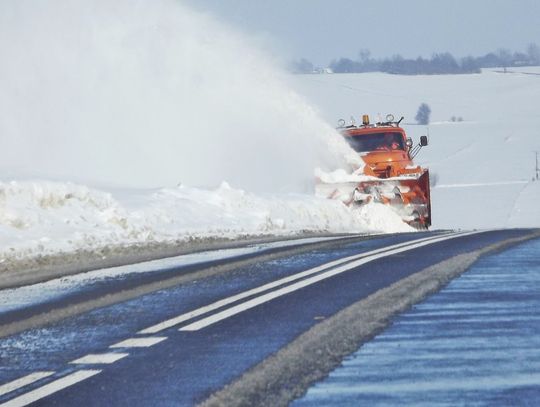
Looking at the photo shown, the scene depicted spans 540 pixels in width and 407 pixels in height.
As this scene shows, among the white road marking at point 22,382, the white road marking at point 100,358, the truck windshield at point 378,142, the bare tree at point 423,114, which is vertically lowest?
the white road marking at point 22,382

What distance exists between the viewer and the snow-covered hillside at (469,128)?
57.0 meters

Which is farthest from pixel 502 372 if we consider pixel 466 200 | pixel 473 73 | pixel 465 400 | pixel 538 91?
pixel 473 73

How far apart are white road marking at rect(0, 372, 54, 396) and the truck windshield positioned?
20.9 m

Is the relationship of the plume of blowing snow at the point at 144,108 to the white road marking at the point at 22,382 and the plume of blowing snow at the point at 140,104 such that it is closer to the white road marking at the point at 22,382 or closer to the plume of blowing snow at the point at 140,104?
the plume of blowing snow at the point at 140,104

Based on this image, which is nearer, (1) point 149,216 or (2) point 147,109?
(1) point 149,216

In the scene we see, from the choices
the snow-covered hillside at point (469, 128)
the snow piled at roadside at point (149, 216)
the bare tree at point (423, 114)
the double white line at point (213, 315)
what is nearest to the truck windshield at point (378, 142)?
the snow piled at roadside at point (149, 216)

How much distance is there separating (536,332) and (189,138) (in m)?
26.9

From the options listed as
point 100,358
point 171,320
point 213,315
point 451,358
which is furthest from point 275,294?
point 451,358

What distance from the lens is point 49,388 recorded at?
5.06 m

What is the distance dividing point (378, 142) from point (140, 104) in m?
8.58

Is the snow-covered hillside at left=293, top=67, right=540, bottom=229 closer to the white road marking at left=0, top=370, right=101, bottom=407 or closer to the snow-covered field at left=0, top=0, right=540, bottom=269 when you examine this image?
the snow-covered field at left=0, top=0, right=540, bottom=269

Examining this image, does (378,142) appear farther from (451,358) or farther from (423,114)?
(423,114)

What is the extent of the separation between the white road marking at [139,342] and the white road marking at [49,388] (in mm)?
746

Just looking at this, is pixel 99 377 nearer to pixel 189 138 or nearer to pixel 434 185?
pixel 189 138
